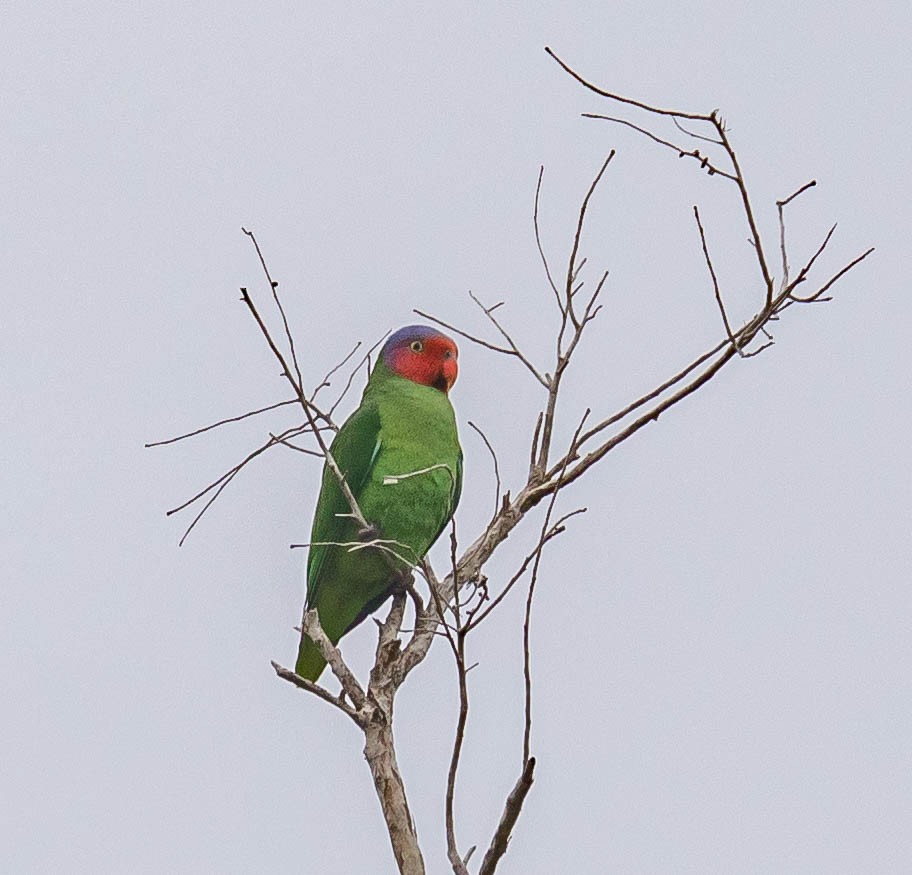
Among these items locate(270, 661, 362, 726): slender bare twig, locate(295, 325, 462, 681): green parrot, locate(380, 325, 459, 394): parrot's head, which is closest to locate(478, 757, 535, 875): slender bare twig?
locate(270, 661, 362, 726): slender bare twig

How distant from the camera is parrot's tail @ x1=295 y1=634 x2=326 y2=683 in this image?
19.0 ft

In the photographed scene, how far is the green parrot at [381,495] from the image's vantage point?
5.66 metres

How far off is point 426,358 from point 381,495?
79 centimetres

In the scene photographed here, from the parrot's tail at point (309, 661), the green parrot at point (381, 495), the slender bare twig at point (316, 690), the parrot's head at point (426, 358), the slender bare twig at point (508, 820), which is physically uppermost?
the parrot's head at point (426, 358)

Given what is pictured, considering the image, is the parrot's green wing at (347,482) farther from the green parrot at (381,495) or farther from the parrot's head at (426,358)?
the parrot's head at (426,358)

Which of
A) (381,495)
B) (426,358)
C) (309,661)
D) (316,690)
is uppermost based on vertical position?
(426,358)

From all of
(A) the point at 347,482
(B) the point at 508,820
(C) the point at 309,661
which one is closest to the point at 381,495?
(A) the point at 347,482

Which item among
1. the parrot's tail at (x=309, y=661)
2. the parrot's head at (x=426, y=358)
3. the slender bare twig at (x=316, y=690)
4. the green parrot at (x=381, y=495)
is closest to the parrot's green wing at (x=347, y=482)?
the green parrot at (x=381, y=495)

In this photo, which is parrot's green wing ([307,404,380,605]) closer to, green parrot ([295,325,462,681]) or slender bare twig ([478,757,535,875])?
green parrot ([295,325,462,681])

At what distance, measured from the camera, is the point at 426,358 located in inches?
242

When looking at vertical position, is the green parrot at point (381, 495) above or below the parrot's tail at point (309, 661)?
above

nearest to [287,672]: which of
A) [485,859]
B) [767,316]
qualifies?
[485,859]

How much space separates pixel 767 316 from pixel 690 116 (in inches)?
25.0

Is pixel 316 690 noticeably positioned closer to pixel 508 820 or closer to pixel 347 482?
pixel 508 820
